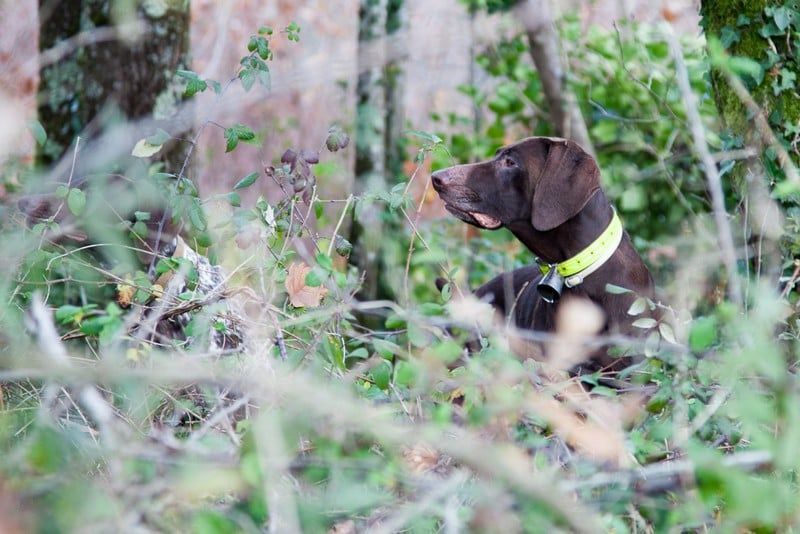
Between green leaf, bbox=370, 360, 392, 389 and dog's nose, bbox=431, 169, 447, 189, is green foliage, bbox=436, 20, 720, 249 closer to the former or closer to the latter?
dog's nose, bbox=431, 169, 447, 189

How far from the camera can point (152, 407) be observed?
2.91m

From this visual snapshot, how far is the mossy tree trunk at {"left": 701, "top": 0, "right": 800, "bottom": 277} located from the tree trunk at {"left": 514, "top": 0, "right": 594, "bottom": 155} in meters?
2.46

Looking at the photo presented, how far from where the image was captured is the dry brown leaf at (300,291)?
317 cm

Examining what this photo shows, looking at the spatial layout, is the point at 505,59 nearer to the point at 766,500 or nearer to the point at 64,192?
the point at 64,192

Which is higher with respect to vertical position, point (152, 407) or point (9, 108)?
point (9, 108)

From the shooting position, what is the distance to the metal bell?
14.4 feet

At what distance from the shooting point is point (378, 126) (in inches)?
285

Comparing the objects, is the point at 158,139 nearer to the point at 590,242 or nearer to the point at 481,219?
the point at 481,219

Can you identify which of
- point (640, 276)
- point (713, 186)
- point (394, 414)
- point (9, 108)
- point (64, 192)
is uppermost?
point (9, 108)

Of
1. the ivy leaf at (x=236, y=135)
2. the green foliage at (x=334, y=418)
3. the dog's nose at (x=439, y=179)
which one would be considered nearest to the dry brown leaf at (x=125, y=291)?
the green foliage at (x=334, y=418)

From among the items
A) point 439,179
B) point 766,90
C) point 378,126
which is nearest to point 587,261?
point 439,179

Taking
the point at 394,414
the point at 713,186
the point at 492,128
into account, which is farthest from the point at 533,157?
the point at 492,128

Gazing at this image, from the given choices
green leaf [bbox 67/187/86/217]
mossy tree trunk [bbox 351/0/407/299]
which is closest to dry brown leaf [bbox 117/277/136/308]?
green leaf [bbox 67/187/86/217]

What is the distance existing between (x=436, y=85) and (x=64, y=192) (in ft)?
28.4
